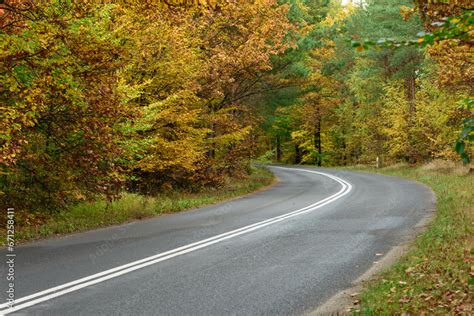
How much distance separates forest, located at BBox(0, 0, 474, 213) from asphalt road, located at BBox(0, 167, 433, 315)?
195 centimetres

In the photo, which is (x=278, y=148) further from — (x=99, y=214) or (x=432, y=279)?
(x=432, y=279)

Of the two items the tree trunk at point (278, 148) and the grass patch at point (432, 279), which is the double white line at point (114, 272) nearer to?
the grass patch at point (432, 279)

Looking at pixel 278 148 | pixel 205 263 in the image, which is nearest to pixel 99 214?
pixel 205 263

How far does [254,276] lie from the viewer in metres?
6.76

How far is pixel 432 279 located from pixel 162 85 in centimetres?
1273

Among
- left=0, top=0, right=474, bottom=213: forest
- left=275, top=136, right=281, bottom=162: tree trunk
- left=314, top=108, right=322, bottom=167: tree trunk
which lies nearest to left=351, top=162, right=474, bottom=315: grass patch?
left=0, top=0, right=474, bottom=213: forest

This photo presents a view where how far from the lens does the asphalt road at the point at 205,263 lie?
554 centimetres

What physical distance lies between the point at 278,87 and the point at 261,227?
16770mm

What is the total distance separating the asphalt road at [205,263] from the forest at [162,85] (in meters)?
1.95

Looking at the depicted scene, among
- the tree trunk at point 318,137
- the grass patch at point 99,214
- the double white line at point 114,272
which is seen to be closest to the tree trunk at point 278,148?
the tree trunk at point 318,137

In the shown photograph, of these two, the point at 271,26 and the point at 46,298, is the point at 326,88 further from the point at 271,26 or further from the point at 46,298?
the point at 46,298

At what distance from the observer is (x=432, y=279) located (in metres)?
6.24

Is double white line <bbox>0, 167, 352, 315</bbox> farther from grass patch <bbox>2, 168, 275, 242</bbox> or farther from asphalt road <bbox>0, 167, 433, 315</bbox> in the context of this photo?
grass patch <bbox>2, 168, 275, 242</bbox>

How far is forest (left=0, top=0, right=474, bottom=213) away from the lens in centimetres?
841
